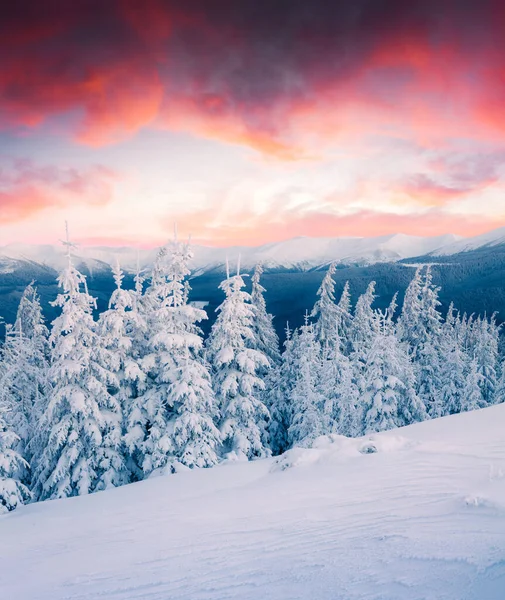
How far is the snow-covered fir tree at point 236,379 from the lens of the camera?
17641mm

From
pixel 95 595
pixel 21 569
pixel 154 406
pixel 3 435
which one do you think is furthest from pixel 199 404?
pixel 95 595

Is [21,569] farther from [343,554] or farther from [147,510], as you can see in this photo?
[343,554]

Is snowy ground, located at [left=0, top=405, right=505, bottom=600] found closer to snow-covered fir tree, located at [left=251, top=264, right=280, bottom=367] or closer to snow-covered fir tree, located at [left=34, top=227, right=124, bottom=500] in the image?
snow-covered fir tree, located at [left=34, top=227, right=124, bottom=500]

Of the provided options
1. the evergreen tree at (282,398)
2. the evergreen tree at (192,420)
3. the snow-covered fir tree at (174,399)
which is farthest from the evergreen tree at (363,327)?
the snow-covered fir tree at (174,399)

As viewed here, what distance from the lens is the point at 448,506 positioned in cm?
544

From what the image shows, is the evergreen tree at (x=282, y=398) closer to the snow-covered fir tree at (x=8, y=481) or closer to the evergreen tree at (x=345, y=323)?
the evergreen tree at (x=345, y=323)

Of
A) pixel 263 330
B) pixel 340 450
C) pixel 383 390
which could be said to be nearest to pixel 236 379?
pixel 383 390

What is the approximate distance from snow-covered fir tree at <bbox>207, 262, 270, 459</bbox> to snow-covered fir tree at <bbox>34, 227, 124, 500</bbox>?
207 inches

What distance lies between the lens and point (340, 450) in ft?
30.2

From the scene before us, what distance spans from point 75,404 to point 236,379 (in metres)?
7.19

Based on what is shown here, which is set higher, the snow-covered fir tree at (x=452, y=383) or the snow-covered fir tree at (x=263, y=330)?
the snow-covered fir tree at (x=263, y=330)

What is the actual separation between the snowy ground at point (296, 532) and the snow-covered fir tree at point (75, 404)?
5.29m

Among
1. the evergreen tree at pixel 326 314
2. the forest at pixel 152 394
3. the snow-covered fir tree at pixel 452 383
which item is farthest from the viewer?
the evergreen tree at pixel 326 314

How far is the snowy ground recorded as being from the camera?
4094 millimetres
